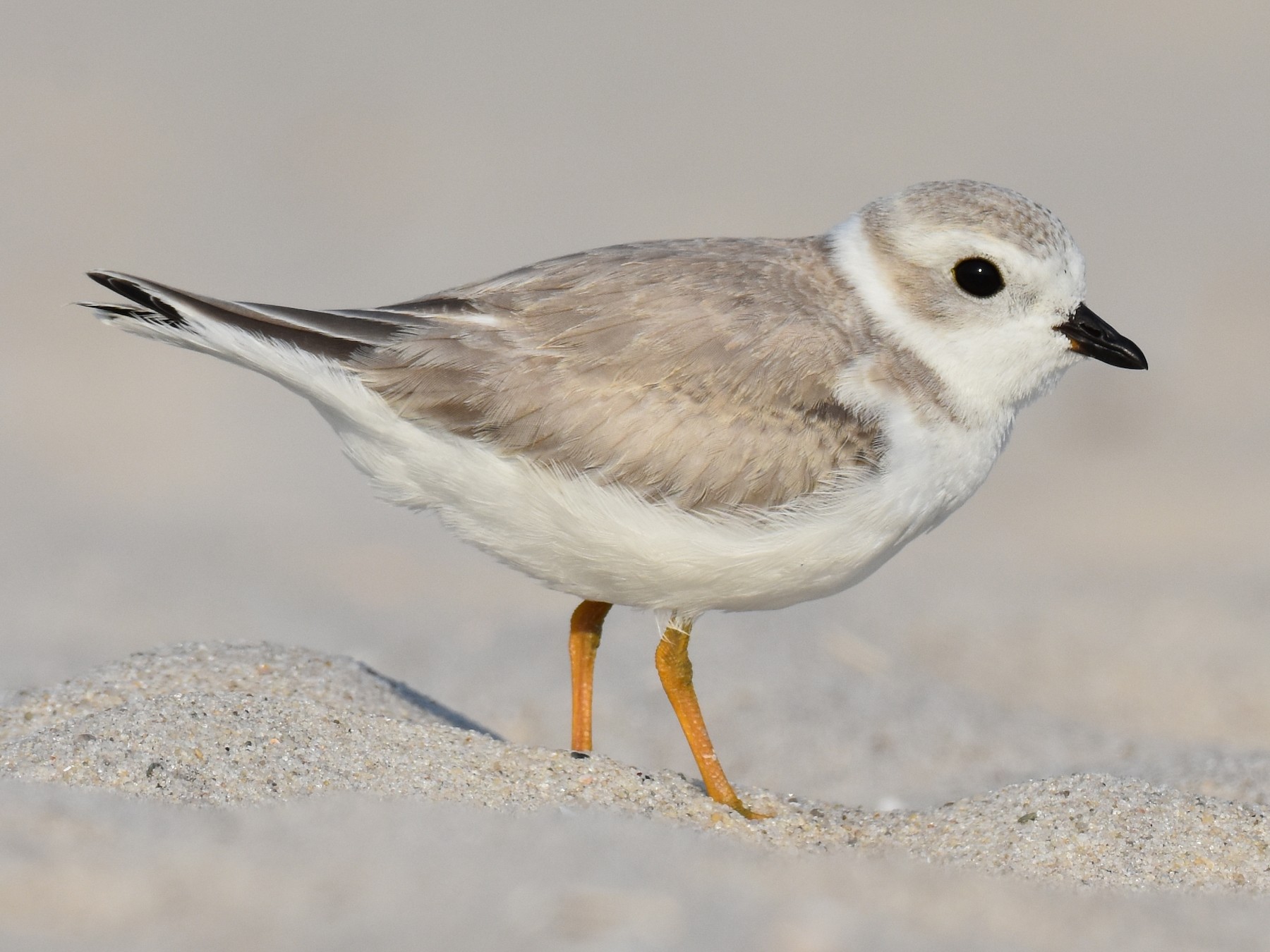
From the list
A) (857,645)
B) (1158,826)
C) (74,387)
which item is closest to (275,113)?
(74,387)

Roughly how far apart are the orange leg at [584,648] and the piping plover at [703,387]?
0.49 metres

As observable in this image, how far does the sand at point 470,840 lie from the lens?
2.98m

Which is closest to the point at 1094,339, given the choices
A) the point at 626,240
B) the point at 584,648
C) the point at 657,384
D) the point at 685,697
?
the point at 657,384

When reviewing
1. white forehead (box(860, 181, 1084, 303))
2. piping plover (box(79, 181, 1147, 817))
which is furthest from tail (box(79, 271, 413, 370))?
white forehead (box(860, 181, 1084, 303))

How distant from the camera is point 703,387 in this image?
170 inches

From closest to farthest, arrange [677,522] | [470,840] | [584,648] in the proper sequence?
[470,840]
[677,522]
[584,648]

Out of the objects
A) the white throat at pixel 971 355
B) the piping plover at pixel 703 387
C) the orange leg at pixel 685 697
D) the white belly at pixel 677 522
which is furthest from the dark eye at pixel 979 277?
the orange leg at pixel 685 697

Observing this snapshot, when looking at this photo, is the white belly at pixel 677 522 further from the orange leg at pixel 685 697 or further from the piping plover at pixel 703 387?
the orange leg at pixel 685 697

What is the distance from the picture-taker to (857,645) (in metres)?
7.73

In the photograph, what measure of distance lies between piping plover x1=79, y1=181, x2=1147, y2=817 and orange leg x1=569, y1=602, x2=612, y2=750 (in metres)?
0.49

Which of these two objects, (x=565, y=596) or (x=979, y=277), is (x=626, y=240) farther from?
(x=979, y=277)

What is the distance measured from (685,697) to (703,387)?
3.61 feet

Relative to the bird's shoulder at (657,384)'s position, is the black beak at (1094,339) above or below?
above

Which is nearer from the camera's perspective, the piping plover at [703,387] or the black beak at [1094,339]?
the piping plover at [703,387]
